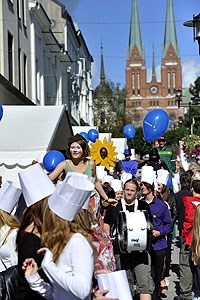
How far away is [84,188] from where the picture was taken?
3.49 metres

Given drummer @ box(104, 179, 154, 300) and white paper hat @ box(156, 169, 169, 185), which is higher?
white paper hat @ box(156, 169, 169, 185)

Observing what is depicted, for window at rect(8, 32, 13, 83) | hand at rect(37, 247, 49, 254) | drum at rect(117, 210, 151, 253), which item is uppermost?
window at rect(8, 32, 13, 83)

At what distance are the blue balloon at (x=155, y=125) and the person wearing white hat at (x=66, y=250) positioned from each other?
9.80 meters

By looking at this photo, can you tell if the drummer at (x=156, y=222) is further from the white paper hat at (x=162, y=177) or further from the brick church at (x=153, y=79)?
the brick church at (x=153, y=79)

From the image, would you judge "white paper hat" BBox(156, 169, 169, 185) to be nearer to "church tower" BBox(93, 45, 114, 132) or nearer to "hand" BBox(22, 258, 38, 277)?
"hand" BBox(22, 258, 38, 277)

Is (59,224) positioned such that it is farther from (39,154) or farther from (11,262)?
(39,154)

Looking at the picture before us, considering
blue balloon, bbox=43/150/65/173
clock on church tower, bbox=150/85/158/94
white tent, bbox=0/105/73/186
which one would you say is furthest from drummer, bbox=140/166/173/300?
clock on church tower, bbox=150/85/158/94

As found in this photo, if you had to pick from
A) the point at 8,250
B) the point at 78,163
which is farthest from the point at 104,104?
the point at 8,250

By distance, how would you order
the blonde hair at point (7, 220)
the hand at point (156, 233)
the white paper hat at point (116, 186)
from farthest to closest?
the white paper hat at point (116, 186) < the hand at point (156, 233) < the blonde hair at point (7, 220)

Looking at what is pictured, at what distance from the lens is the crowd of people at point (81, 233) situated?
3.41 metres

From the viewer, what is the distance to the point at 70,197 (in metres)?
3.43

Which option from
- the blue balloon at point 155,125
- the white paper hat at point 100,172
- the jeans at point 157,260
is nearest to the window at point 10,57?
the blue balloon at point 155,125

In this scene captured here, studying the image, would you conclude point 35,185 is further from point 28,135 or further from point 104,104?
point 104,104

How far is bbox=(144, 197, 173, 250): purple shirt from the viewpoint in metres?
8.04
